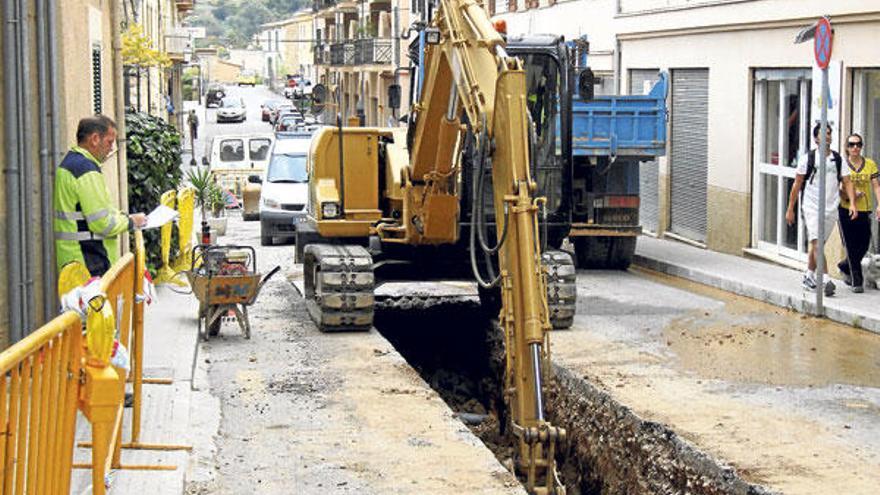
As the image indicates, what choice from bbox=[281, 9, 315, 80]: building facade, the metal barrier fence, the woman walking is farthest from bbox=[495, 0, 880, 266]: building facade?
bbox=[281, 9, 315, 80]: building facade

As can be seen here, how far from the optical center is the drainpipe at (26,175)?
8.97 meters

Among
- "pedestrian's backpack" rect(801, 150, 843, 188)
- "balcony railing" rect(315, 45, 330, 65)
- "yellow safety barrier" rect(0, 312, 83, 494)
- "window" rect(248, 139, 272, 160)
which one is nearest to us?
"yellow safety barrier" rect(0, 312, 83, 494)

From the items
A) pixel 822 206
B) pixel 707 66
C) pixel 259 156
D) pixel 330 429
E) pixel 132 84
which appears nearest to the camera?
pixel 330 429

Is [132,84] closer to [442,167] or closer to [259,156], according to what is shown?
[259,156]

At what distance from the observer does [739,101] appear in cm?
2102

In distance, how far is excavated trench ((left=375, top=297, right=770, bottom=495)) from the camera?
954 cm

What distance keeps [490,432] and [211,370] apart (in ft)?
8.12

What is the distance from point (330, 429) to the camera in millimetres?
10125

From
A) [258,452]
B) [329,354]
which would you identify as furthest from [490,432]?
[258,452]

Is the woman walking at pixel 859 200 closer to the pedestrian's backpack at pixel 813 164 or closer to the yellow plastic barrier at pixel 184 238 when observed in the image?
the pedestrian's backpack at pixel 813 164

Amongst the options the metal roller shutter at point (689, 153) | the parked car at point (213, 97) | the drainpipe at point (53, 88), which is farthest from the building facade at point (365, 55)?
the drainpipe at point (53, 88)

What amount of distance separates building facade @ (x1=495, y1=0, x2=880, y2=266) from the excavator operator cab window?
4023mm

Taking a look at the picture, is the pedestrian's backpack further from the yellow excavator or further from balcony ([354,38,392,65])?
balcony ([354,38,392,65])

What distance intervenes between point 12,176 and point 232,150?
25.4 metres
